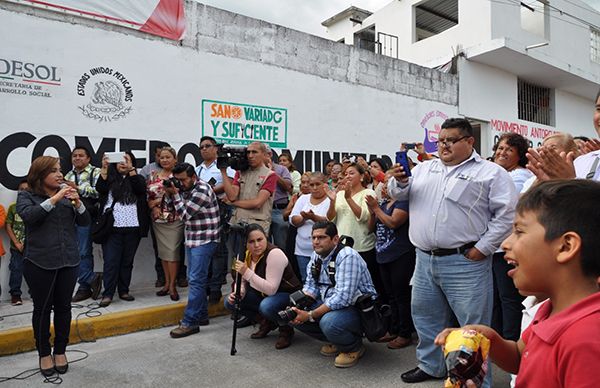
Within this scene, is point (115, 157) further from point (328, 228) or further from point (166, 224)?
point (328, 228)

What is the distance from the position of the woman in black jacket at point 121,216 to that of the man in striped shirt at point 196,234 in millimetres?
800

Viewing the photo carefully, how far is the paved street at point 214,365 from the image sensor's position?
3.37 m

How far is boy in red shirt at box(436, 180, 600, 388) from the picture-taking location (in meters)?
1.01

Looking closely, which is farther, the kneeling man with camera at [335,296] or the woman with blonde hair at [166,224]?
the woman with blonde hair at [166,224]

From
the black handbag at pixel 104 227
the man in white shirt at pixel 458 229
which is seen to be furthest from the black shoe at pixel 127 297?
the man in white shirt at pixel 458 229

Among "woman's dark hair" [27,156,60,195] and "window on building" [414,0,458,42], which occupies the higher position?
"window on building" [414,0,458,42]

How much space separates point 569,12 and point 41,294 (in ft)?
55.7

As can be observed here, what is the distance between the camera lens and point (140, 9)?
20.0ft

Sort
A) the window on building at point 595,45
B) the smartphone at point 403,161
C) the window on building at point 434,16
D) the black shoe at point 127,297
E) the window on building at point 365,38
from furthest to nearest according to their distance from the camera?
the window on building at point 365,38 → the window on building at point 595,45 → the window on building at point 434,16 → the black shoe at point 127,297 → the smartphone at point 403,161

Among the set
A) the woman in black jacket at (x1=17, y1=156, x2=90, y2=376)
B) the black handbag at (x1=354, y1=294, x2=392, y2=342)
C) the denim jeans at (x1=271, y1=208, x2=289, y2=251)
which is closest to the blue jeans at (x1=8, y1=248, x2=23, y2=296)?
the woman in black jacket at (x1=17, y1=156, x2=90, y2=376)

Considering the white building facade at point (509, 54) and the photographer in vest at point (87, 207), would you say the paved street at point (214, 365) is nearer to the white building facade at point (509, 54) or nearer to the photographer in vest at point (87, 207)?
the photographer in vest at point (87, 207)

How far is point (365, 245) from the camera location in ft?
15.1

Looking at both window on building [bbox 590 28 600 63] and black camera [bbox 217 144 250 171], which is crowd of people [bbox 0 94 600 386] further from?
window on building [bbox 590 28 600 63]

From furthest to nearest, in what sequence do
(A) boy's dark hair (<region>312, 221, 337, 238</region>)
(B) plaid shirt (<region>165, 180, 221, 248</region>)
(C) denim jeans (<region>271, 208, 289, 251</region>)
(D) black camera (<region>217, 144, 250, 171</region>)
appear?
(C) denim jeans (<region>271, 208, 289, 251</region>), (D) black camera (<region>217, 144, 250, 171</region>), (B) plaid shirt (<region>165, 180, 221, 248</region>), (A) boy's dark hair (<region>312, 221, 337, 238</region>)
